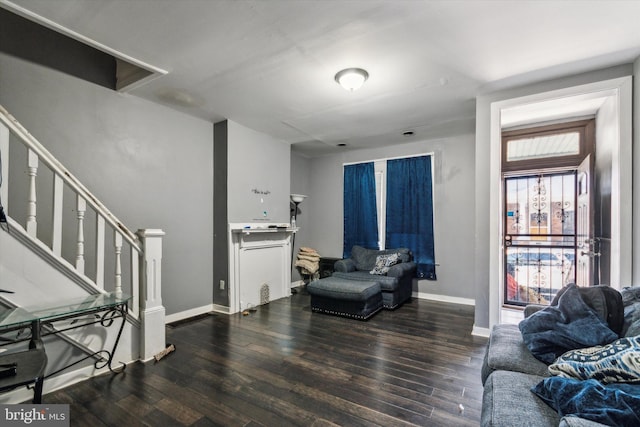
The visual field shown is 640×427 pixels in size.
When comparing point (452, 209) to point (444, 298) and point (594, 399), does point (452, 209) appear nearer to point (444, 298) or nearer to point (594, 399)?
point (444, 298)

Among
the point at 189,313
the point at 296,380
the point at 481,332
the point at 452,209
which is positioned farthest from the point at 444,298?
the point at 189,313

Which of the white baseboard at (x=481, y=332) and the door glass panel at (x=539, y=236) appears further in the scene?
the door glass panel at (x=539, y=236)

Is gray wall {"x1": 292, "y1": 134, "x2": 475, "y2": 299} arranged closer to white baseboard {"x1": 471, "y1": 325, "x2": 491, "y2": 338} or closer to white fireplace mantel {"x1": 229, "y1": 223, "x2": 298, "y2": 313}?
white baseboard {"x1": 471, "y1": 325, "x2": 491, "y2": 338}

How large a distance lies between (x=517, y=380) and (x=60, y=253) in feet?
10.0

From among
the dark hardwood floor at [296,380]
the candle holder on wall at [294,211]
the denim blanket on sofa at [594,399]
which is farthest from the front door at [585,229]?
the candle holder on wall at [294,211]

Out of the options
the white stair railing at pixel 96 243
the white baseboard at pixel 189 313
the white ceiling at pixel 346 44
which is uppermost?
the white ceiling at pixel 346 44

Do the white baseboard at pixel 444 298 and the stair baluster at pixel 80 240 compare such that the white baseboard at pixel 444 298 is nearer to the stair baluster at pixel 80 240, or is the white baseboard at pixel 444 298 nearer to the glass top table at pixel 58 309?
the glass top table at pixel 58 309

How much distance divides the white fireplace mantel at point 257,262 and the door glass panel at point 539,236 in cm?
357

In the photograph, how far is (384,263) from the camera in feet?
15.0

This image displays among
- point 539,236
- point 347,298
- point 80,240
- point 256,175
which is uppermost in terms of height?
point 256,175

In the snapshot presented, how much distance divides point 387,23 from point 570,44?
60.4 inches

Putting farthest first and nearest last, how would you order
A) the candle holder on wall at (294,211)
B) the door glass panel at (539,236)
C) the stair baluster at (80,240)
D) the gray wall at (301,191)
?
the gray wall at (301,191) → the candle holder on wall at (294,211) → the door glass panel at (539,236) → the stair baluster at (80,240)

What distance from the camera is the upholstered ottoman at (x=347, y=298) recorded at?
12.1ft

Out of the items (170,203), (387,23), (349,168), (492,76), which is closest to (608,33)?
(492,76)
